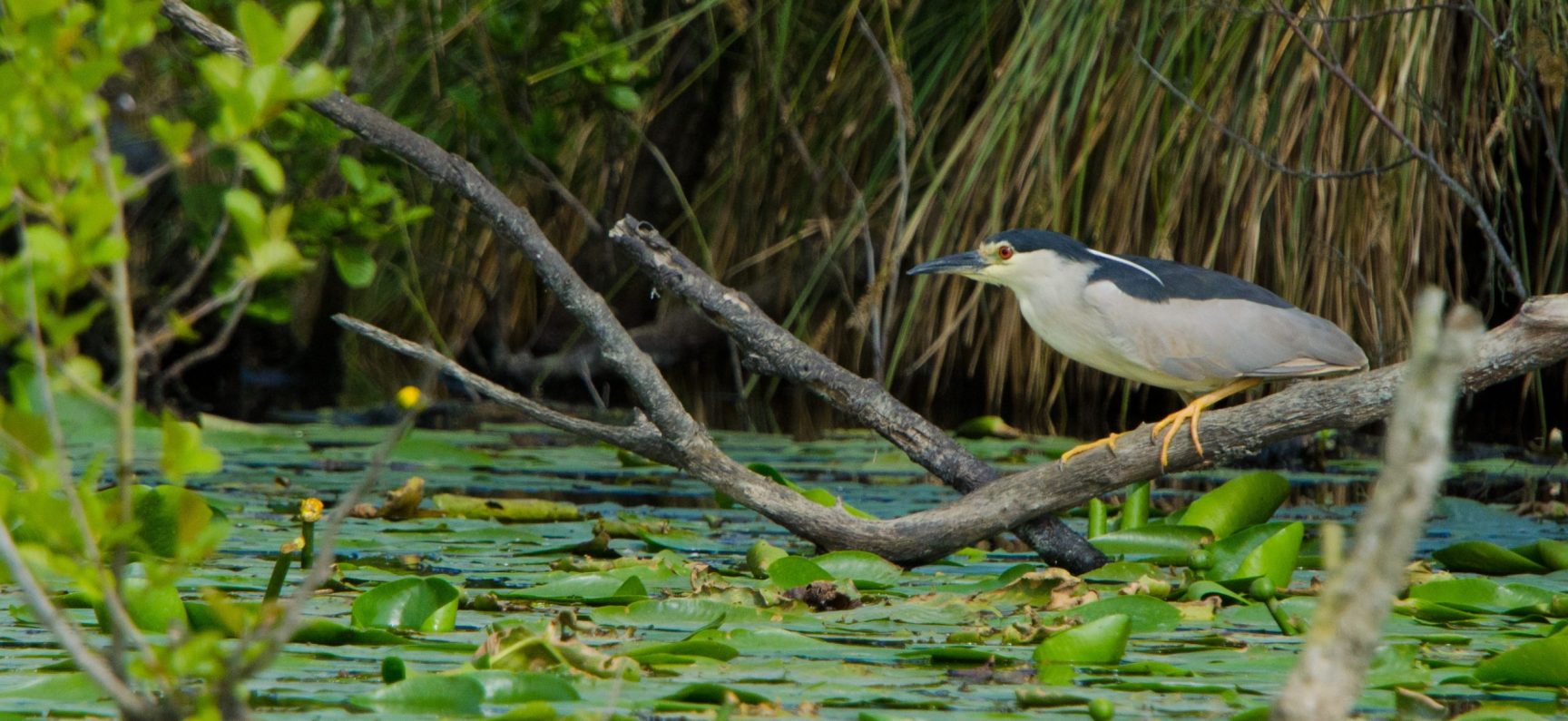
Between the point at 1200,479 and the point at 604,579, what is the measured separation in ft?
8.47

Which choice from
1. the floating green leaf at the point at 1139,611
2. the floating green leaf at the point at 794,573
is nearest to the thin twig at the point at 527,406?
the floating green leaf at the point at 794,573

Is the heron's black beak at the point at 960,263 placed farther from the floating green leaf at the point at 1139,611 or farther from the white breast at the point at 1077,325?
the floating green leaf at the point at 1139,611

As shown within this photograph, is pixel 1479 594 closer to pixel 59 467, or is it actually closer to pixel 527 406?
pixel 527 406

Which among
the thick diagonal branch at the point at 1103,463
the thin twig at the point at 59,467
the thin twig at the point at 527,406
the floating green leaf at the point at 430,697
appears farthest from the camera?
the thin twig at the point at 527,406

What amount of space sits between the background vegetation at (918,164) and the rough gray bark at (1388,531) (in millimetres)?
2491

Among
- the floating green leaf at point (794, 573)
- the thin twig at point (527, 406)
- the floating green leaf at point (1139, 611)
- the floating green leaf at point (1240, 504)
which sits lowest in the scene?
the floating green leaf at point (1139, 611)

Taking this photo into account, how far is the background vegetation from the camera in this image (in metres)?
4.76

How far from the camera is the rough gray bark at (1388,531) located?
3.46 ft

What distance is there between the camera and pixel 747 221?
6.73 m

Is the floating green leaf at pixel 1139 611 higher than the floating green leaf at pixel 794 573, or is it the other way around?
the floating green leaf at pixel 794 573

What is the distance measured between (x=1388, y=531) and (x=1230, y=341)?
6.83 ft

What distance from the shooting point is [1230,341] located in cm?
310

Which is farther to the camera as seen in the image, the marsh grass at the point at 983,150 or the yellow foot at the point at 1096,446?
the marsh grass at the point at 983,150

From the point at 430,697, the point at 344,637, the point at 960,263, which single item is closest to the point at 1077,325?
the point at 960,263
